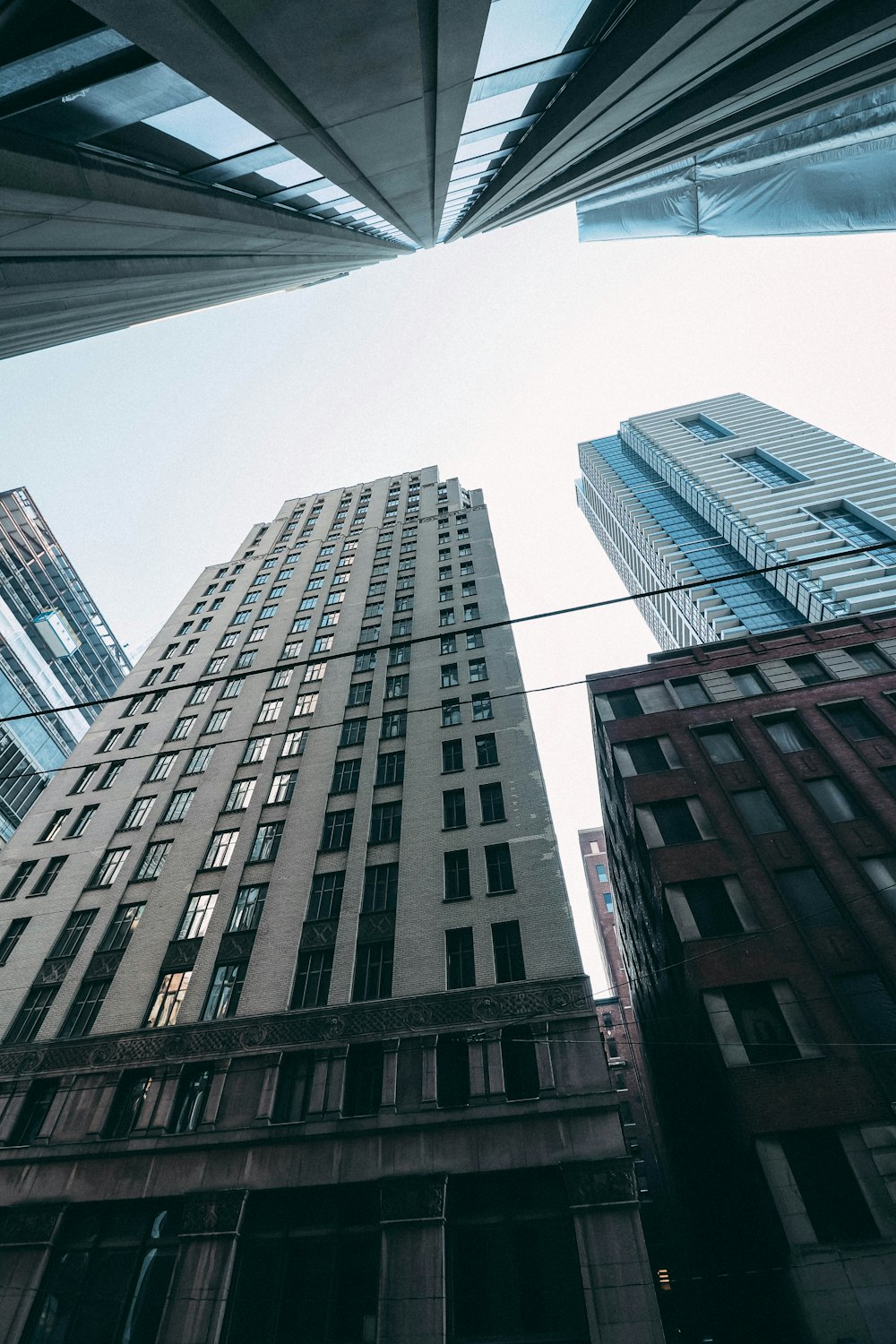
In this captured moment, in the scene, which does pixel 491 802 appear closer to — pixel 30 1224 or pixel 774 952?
pixel 774 952

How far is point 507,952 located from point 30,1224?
53.5 feet

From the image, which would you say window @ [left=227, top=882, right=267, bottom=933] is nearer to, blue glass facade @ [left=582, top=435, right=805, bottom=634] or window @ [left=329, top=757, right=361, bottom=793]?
window @ [left=329, top=757, right=361, bottom=793]

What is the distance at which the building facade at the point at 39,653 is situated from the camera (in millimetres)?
60188

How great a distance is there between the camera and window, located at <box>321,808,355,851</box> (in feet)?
86.9

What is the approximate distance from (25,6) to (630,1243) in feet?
79.1

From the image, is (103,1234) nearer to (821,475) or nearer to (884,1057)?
(884,1057)

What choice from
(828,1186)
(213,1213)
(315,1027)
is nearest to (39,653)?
(315,1027)

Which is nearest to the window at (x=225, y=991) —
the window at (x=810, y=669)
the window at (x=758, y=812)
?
the window at (x=758, y=812)

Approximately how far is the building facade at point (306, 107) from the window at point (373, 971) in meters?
21.1

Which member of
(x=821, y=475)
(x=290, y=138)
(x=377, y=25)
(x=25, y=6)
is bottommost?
(x=25, y=6)

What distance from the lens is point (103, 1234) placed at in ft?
56.7

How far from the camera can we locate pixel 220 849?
27.5 meters

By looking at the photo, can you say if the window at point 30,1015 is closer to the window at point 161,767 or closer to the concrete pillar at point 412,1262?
the window at point 161,767

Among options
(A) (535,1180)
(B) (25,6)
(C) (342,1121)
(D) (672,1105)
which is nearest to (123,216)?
(B) (25,6)
